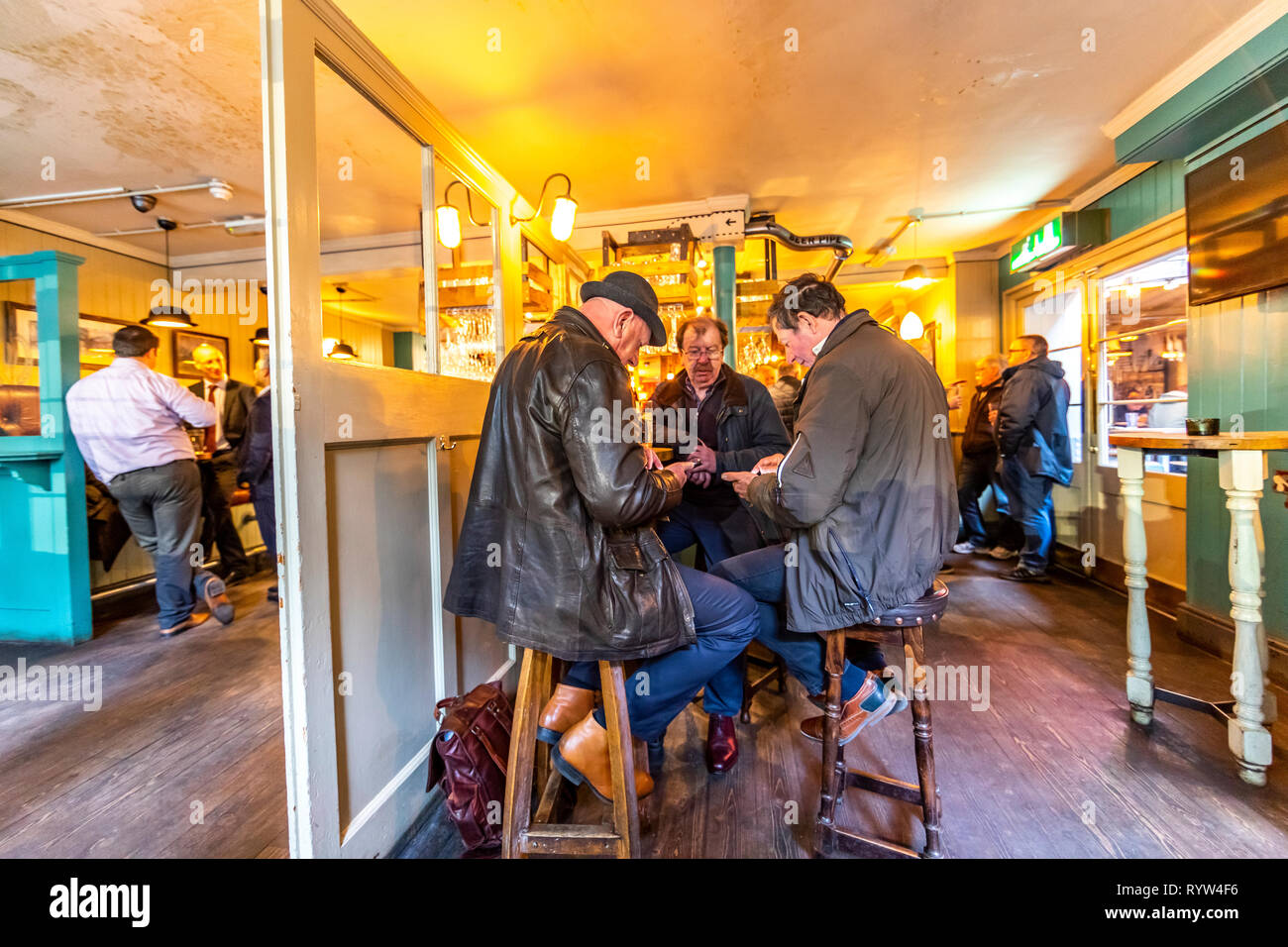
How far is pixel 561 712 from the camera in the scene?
161cm

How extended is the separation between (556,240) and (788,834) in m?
3.06

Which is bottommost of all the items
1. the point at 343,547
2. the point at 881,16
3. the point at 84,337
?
the point at 343,547

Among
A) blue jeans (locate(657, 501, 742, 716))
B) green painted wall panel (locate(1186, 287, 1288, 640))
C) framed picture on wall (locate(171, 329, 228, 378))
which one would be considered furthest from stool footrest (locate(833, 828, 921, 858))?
framed picture on wall (locate(171, 329, 228, 378))

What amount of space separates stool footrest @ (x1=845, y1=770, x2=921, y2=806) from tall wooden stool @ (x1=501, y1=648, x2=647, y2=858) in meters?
0.72

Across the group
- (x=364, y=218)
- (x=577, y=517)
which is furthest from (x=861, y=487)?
(x=364, y=218)

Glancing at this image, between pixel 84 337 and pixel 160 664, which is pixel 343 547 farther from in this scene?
pixel 84 337

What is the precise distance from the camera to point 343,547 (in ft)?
4.69

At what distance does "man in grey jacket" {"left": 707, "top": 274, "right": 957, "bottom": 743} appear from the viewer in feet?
4.91

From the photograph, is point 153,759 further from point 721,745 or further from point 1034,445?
point 1034,445

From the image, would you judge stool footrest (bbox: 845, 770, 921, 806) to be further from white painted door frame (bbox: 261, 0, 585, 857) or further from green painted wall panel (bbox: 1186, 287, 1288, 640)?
green painted wall panel (bbox: 1186, 287, 1288, 640)

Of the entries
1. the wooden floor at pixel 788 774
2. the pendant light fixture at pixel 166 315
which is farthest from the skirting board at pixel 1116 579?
the pendant light fixture at pixel 166 315

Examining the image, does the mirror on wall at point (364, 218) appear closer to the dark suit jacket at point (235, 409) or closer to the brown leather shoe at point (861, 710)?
the dark suit jacket at point (235, 409)

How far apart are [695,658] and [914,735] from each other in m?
0.62
